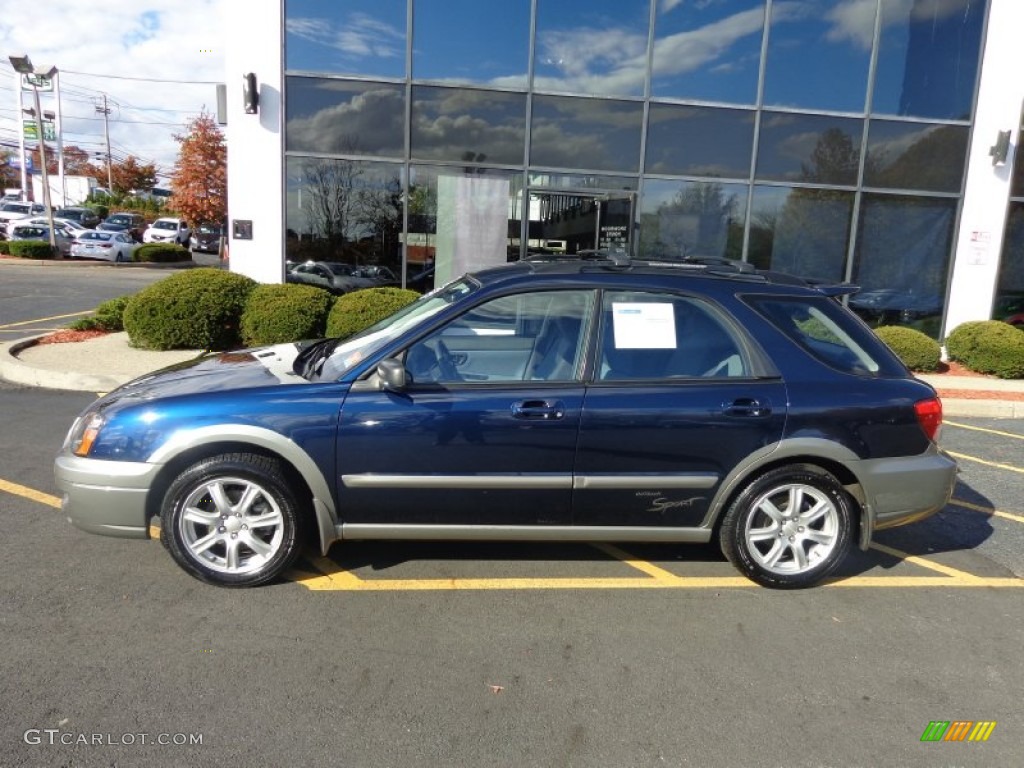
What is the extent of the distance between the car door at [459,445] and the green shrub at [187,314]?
6929mm

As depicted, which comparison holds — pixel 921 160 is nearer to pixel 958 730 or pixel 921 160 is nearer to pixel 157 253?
pixel 958 730

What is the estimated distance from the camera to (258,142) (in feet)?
36.1

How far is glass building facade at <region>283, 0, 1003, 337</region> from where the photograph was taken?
1104cm

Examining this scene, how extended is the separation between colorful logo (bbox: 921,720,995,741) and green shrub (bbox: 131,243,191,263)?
103ft

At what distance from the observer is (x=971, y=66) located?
38.0 feet

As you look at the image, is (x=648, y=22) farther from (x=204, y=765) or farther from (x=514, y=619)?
(x=204, y=765)

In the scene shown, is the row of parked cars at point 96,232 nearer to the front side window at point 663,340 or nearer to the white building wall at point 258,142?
the white building wall at point 258,142

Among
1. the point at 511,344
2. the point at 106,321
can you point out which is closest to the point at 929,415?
the point at 511,344

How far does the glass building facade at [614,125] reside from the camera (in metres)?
11.0

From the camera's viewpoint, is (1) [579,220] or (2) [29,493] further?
(1) [579,220]

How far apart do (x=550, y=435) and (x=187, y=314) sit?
24.6ft

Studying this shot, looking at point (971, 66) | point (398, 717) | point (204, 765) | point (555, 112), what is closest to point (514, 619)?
point (398, 717)

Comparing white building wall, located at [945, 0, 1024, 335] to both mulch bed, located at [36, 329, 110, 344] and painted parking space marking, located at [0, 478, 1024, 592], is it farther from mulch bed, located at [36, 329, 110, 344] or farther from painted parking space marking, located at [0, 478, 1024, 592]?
mulch bed, located at [36, 329, 110, 344]

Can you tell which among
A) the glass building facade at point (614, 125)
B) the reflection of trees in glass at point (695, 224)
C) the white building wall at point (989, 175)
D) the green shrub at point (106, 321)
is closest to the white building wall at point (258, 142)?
the glass building facade at point (614, 125)
